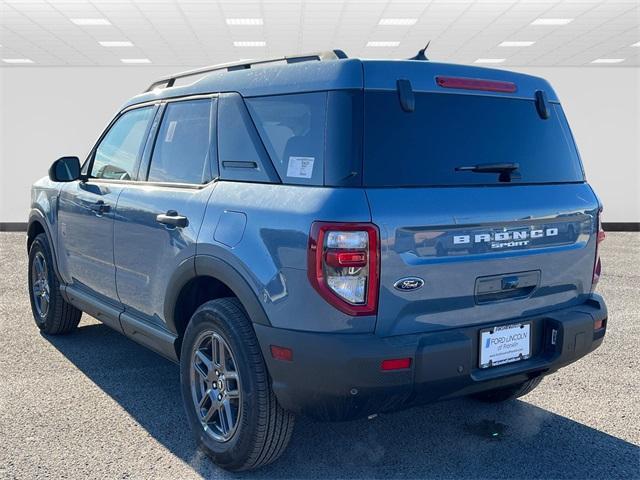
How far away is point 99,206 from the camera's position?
3.90 meters

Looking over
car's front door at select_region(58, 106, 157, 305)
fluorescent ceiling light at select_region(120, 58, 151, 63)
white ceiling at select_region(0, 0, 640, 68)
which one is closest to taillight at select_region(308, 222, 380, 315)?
car's front door at select_region(58, 106, 157, 305)

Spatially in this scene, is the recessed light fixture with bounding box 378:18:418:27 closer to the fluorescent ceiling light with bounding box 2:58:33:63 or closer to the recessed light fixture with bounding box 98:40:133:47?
the recessed light fixture with bounding box 98:40:133:47

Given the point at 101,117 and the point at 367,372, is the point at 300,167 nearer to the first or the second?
the point at 367,372

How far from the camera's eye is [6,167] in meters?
18.8

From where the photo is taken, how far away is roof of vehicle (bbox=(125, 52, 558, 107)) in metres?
2.53

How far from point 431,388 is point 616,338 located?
11.4 feet

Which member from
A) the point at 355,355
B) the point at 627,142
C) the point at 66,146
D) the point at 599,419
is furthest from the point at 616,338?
the point at 66,146

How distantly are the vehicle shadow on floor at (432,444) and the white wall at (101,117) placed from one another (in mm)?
16616

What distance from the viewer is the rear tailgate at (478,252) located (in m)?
2.40

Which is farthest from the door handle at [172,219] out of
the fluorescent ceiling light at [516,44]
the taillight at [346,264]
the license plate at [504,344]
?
the fluorescent ceiling light at [516,44]

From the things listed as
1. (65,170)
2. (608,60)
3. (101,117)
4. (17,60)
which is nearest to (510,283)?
(65,170)

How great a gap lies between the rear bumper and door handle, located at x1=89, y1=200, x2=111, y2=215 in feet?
5.55

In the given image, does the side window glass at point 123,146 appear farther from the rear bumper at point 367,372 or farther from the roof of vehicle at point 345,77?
the rear bumper at point 367,372

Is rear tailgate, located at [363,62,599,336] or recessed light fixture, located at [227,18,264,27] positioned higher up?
recessed light fixture, located at [227,18,264,27]
